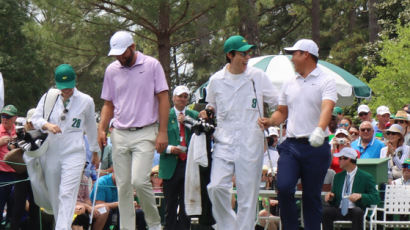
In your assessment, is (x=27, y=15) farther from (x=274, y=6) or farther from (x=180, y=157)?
(x=180, y=157)

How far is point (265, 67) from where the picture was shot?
564 inches

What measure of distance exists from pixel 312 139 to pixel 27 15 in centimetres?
3071

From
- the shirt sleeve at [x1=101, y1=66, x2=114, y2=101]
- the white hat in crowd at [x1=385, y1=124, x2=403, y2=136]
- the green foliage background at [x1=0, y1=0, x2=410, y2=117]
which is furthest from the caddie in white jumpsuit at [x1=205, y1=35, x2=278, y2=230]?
the green foliage background at [x1=0, y1=0, x2=410, y2=117]

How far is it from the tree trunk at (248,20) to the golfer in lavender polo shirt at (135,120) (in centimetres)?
A: 1286

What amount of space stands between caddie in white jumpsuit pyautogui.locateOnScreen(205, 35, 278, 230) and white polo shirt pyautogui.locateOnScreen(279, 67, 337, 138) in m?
0.44

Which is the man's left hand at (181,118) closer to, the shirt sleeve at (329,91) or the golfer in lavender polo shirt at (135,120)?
the golfer in lavender polo shirt at (135,120)

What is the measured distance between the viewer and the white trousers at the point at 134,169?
870 cm

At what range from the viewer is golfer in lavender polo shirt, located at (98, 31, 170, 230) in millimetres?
8766

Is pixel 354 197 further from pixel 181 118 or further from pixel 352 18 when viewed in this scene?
pixel 352 18

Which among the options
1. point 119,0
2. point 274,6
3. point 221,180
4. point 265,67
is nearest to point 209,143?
point 221,180

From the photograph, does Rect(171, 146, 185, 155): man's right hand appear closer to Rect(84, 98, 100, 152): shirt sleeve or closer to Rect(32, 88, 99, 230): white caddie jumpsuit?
Rect(84, 98, 100, 152): shirt sleeve

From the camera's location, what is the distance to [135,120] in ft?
29.0

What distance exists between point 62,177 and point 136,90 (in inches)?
54.3

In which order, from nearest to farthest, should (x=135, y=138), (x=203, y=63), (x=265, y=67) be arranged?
(x=135, y=138)
(x=265, y=67)
(x=203, y=63)
